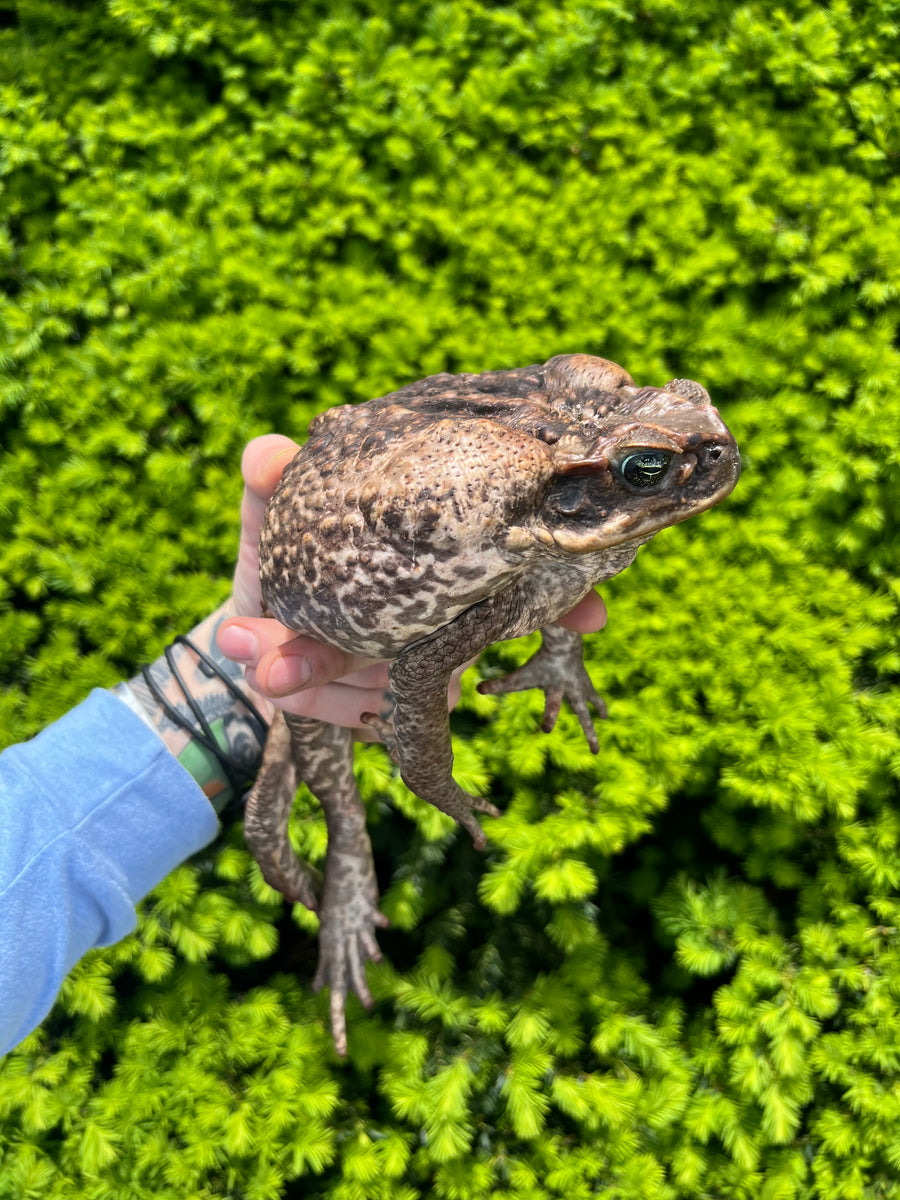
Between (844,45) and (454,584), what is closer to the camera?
(454,584)

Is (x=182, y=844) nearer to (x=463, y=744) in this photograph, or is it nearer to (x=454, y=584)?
(x=463, y=744)

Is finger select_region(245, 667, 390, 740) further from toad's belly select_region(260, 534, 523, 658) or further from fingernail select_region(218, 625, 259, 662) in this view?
toad's belly select_region(260, 534, 523, 658)

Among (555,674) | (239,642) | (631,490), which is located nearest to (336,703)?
(239,642)

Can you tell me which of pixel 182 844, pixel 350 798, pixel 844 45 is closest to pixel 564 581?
pixel 350 798

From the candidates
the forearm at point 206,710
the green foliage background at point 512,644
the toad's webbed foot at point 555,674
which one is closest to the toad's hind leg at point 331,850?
the green foliage background at point 512,644

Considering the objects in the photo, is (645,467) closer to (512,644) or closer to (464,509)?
(464,509)

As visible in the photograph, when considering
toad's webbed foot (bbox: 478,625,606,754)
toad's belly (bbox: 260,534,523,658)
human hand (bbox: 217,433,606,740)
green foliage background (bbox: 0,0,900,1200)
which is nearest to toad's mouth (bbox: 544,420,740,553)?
toad's belly (bbox: 260,534,523,658)
